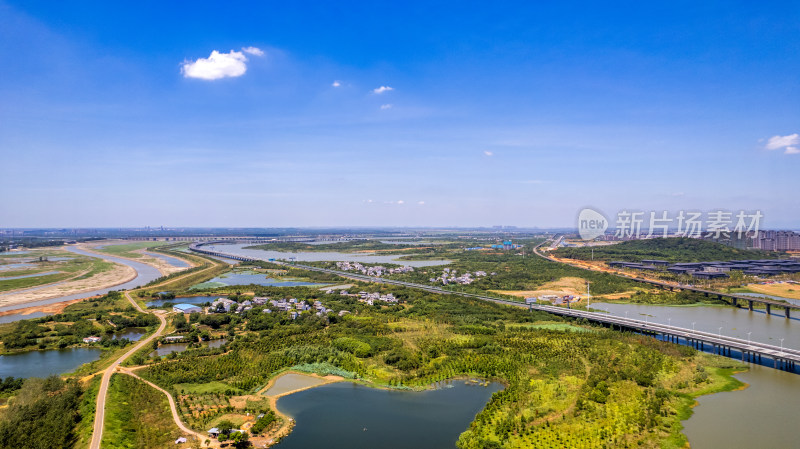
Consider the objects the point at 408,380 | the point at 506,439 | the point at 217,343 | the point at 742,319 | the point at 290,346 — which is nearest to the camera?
the point at 506,439

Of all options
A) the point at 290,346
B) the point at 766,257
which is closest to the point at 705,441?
the point at 290,346

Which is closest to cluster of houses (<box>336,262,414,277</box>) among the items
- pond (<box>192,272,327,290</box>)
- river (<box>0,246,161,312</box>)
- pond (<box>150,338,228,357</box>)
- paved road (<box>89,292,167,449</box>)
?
pond (<box>192,272,327,290</box>)

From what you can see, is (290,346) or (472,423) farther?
(290,346)

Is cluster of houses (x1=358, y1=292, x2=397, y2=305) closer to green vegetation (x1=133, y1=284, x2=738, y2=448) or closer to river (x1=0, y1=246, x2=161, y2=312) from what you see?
green vegetation (x1=133, y1=284, x2=738, y2=448)

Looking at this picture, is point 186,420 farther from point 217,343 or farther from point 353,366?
point 217,343

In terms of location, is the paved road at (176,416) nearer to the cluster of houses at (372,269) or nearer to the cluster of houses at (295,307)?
the cluster of houses at (295,307)

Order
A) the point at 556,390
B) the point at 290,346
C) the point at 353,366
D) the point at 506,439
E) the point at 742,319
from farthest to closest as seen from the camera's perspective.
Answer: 1. the point at 742,319
2. the point at 290,346
3. the point at 353,366
4. the point at 556,390
5. the point at 506,439

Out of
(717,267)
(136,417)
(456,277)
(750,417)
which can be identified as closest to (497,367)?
(750,417)
